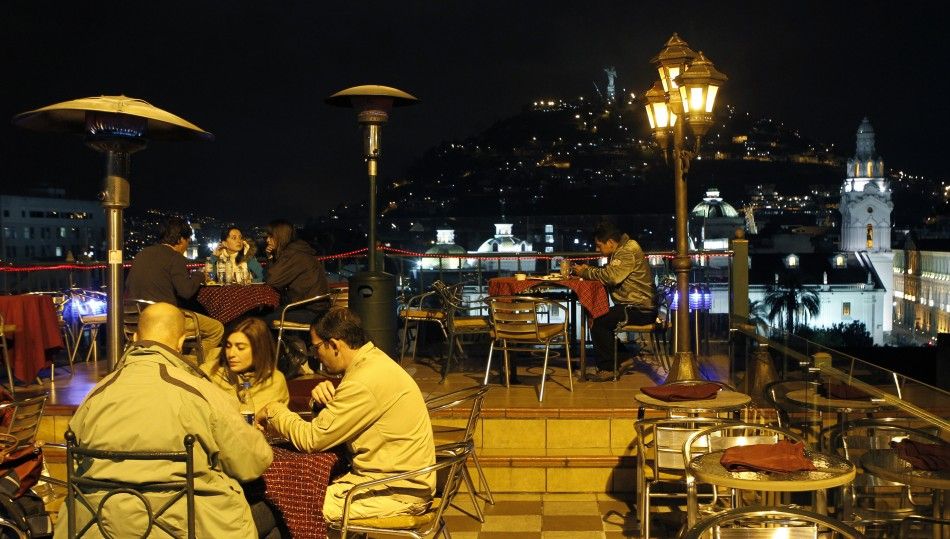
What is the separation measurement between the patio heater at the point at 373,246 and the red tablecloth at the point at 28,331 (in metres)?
2.70

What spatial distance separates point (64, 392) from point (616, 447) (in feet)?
14.2

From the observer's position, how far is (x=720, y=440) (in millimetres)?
4312

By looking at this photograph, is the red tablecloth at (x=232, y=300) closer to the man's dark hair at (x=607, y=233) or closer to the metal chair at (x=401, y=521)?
the man's dark hair at (x=607, y=233)

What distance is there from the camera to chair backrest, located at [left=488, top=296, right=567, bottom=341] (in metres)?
7.04

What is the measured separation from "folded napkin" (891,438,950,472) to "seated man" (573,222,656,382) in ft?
13.3

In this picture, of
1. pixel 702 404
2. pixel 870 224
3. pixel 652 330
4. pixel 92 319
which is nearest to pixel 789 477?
pixel 702 404

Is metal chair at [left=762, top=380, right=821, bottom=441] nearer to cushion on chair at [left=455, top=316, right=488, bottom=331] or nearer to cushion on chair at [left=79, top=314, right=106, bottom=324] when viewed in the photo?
cushion on chair at [left=455, top=316, right=488, bottom=331]

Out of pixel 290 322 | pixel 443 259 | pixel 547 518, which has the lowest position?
pixel 547 518

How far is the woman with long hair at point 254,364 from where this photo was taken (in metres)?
4.54

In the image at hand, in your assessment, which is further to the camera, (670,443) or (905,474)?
(670,443)

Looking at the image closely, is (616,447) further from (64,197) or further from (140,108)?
(64,197)

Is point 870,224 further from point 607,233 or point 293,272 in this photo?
point 293,272

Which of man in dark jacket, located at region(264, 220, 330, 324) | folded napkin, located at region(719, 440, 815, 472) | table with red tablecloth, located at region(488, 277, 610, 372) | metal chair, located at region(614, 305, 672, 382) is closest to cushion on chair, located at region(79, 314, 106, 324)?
man in dark jacket, located at region(264, 220, 330, 324)

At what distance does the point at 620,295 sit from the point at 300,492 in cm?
450
